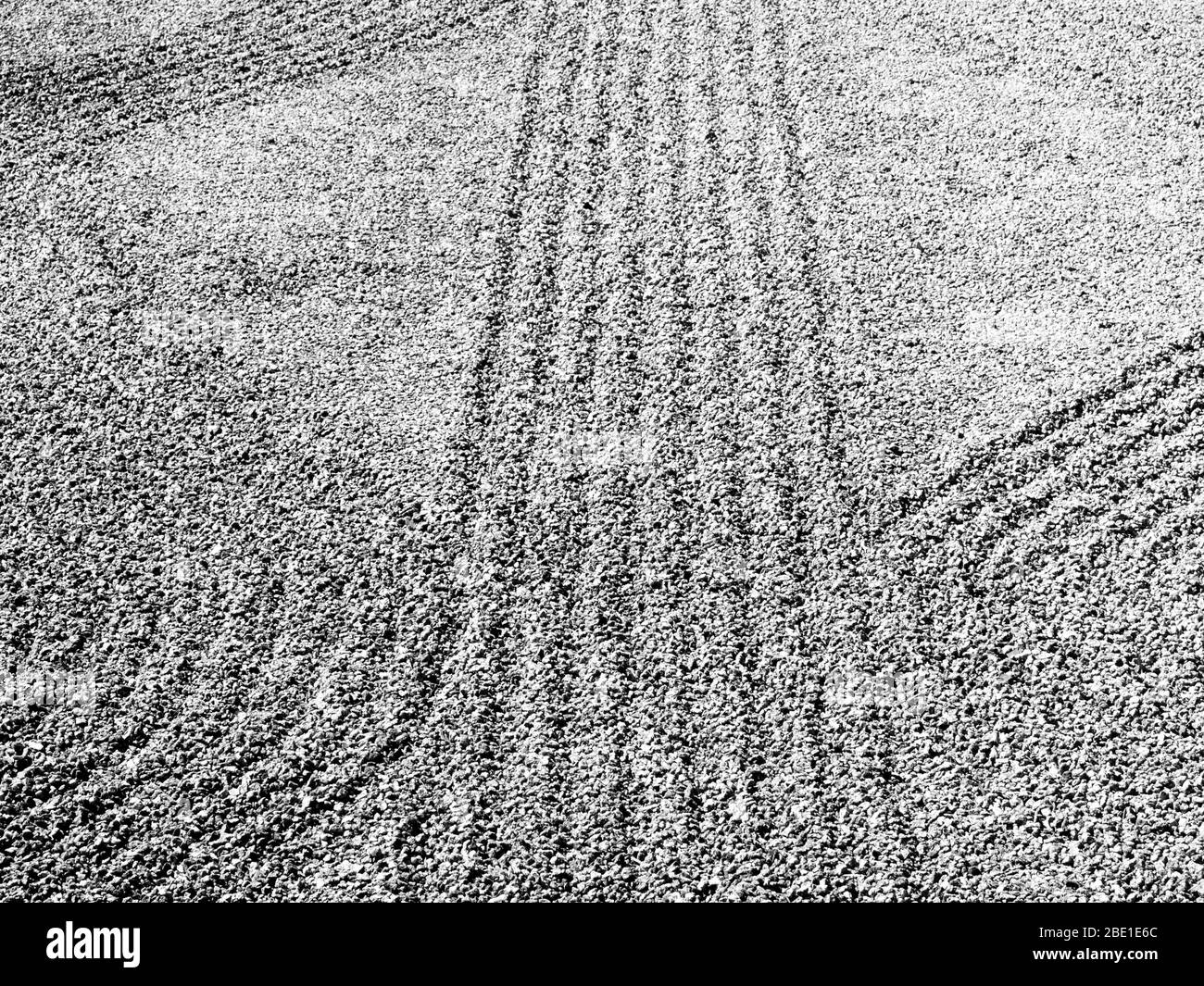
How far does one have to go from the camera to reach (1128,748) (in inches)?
119

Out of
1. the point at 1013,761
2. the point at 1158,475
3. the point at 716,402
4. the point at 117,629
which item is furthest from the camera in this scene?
the point at 716,402

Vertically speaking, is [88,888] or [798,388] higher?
[798,388]

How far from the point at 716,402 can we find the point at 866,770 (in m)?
1.57

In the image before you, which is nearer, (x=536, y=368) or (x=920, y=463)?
(x=920, y=463)

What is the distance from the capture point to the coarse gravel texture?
9.64ft

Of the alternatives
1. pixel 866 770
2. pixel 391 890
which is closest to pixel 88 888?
pixel 391 890

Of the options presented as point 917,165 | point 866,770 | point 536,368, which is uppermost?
point 917,165

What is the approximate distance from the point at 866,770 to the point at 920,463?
1272 millimetres

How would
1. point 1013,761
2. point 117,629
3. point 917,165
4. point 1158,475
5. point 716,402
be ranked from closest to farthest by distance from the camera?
1. point 1013,761
2. point 117,629
3. point 1158,475
4. point 716,402
5. point 917,165

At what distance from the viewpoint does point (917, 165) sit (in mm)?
5258

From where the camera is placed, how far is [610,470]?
12.6ft

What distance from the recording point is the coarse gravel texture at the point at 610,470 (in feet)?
9.64

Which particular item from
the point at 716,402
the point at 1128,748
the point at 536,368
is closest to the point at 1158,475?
the point at 1128,748

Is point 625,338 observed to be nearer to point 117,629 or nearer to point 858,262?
point 858,262
